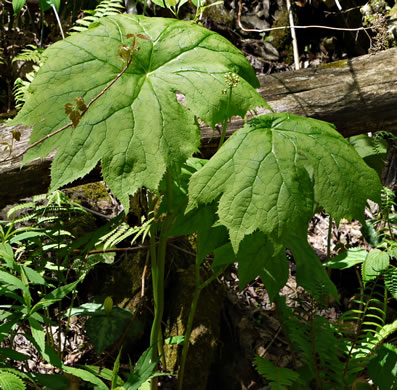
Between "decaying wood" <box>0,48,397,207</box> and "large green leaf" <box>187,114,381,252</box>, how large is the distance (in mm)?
1125

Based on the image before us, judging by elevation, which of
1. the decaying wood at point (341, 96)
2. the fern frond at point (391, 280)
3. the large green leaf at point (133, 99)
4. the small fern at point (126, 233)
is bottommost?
the fern frond at point (391, 280)

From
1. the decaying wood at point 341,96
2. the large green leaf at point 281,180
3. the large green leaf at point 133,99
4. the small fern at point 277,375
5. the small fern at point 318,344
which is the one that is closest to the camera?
the large green leaf at point 281,180

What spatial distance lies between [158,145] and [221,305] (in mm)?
1656

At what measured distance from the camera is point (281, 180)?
1.31m

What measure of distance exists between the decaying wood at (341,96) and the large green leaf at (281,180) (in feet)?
3.69

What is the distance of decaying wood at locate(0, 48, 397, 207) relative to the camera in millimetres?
2649

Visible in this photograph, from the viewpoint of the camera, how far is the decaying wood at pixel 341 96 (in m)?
2.65

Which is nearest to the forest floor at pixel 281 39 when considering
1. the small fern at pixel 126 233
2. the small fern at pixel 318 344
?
the small fern at pixel 318 344

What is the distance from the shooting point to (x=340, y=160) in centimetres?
139

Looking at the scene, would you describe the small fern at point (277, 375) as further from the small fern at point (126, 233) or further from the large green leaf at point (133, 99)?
the large green leaf at point (133, 99)

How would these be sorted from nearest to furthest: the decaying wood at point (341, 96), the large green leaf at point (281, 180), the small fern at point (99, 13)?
1. the large green leaf at point (281, 180)
2. the small fern at point (99, 13)
3. the decaying wood at point (341, 96)

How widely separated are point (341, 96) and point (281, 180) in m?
1.57

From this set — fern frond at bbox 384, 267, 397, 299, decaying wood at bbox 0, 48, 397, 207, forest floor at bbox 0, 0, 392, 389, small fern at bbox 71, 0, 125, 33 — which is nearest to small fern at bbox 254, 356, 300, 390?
fern frond at bbox 384, 267, 397, 299

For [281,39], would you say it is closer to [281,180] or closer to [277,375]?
[277,375]
